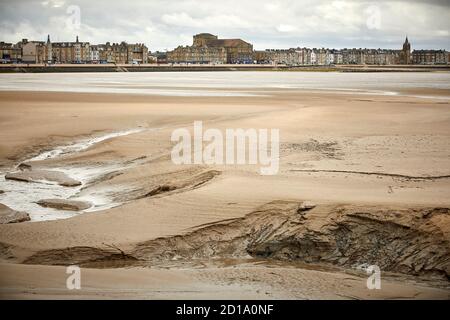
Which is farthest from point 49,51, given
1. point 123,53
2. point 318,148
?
point 318,148

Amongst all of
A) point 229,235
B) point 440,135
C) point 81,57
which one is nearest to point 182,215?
point 229,235

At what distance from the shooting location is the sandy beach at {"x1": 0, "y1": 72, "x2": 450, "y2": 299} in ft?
19.0

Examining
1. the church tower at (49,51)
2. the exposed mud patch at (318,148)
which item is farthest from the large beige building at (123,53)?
the exposed mud patch at (318,148)

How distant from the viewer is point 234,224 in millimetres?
7383

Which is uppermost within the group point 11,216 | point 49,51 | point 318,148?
point 49,51

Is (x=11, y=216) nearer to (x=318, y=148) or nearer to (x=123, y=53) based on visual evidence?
(x=318, y=148)

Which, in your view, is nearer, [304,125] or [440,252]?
[440,252]

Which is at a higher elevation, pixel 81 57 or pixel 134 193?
pixel 81 57

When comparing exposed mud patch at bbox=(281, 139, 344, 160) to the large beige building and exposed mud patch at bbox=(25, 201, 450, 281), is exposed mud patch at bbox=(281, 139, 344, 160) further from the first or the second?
the large beige building

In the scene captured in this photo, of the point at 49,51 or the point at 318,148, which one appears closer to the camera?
the point at 318,148

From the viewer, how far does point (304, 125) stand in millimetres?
17297

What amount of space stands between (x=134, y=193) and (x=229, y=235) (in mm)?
3023
